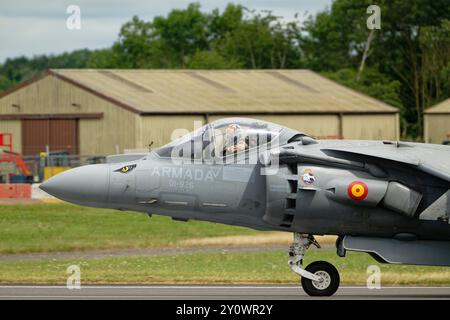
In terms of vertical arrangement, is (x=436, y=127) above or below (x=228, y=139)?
below

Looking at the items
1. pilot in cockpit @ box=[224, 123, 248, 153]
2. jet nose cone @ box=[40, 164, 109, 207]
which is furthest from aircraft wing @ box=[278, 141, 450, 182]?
jet nose cone @ box=[40, 164, 109, 207]

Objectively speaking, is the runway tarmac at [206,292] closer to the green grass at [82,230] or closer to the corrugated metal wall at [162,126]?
the green grass at [82,230]

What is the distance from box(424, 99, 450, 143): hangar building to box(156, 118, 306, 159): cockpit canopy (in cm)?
4542

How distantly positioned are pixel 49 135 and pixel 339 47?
30.6 m

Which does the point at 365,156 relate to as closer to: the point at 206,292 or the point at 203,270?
the point at 206,292

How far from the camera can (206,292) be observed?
58.4 ft

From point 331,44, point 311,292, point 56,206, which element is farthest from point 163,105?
point 311,292

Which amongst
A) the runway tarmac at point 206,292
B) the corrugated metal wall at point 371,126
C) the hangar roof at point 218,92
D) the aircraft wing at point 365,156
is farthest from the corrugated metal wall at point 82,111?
the aircraft wing at point 365,156

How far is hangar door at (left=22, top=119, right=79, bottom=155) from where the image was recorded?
176 feet

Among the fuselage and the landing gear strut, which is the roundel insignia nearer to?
the fuselage

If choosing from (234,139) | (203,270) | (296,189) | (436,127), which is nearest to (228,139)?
(234,139)

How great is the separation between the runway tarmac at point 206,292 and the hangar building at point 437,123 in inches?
1691

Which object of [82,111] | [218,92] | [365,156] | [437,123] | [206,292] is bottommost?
[206,292]
